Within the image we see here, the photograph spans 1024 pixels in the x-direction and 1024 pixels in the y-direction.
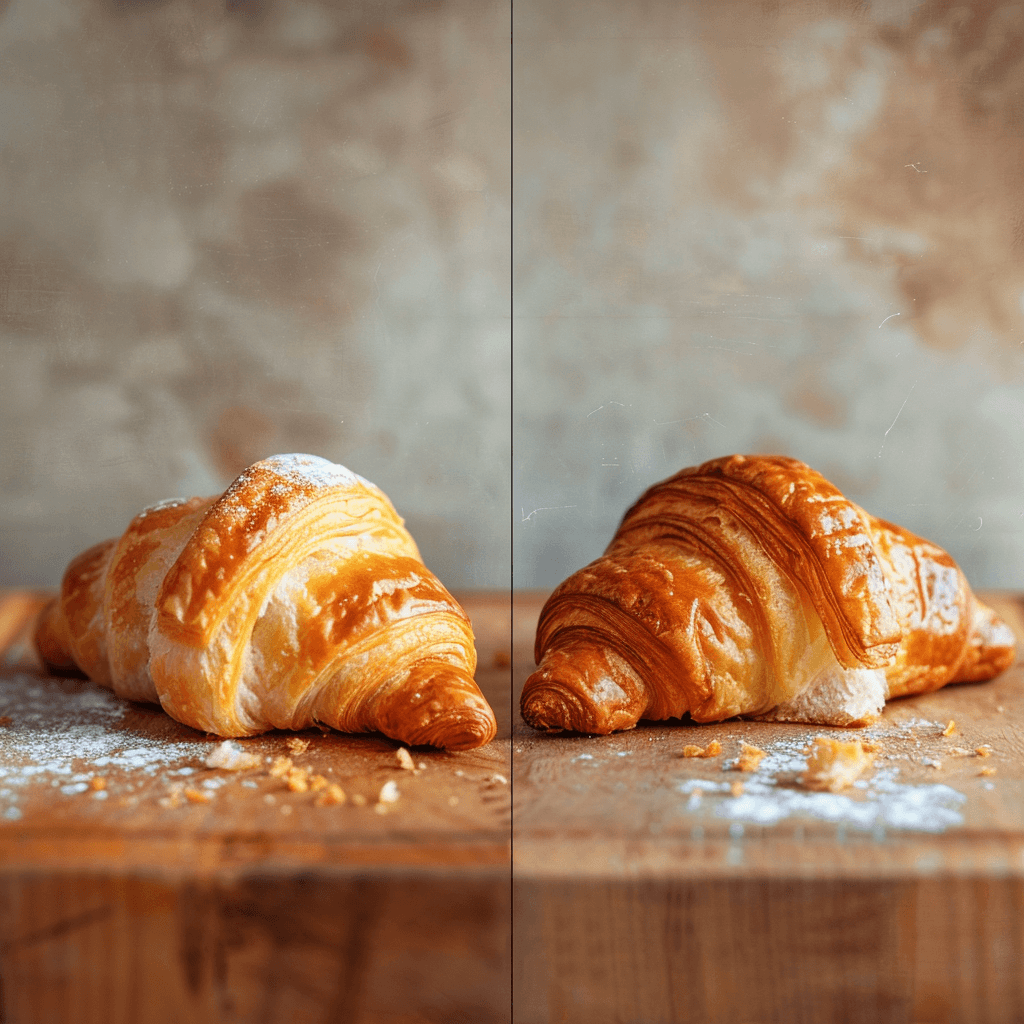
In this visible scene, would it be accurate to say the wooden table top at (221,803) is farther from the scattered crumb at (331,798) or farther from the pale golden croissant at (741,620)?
the pale golden croissant at (741,620)

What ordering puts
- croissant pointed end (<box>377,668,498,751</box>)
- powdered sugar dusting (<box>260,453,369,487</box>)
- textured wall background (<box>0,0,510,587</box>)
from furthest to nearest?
textured wall background (<box>0,0,510,587</box>) < powdered sugar dusting (<box>260,453,369,487</box>) < croissant pointed end (<box>377,668,498,751</box>)

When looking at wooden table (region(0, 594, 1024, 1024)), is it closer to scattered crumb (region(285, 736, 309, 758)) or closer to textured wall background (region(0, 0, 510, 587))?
scattered crumb (region(285, 736, 309, 758))

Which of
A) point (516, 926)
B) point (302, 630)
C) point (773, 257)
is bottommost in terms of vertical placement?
point (516, 926)

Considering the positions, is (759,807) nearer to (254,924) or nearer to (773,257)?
(254,924)

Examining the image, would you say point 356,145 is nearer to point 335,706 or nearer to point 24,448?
point 24,448

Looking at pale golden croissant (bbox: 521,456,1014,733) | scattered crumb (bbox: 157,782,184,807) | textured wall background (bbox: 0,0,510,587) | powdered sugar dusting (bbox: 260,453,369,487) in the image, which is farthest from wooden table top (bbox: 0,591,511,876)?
textured wall background (bbox: 0,0,510,587)

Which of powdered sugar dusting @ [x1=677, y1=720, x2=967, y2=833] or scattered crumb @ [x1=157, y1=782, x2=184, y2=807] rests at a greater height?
powdered sugar dusting @ [x1=677, y1=720, x2=967, y2=833]

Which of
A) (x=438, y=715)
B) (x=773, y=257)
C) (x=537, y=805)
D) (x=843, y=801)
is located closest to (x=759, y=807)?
(x=843, y=801)
